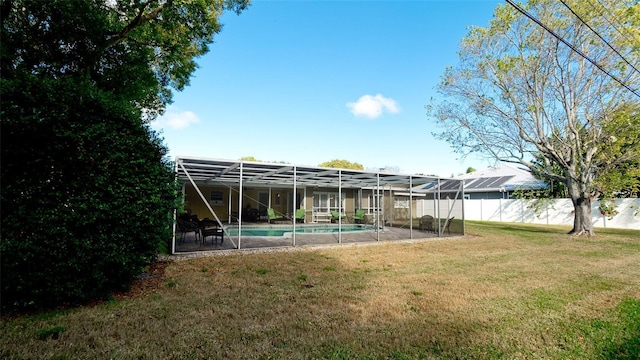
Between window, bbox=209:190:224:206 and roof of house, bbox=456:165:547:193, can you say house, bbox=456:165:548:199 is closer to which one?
roof of house, bbox=456:165:547:193

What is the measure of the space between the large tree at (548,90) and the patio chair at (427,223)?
4.54m

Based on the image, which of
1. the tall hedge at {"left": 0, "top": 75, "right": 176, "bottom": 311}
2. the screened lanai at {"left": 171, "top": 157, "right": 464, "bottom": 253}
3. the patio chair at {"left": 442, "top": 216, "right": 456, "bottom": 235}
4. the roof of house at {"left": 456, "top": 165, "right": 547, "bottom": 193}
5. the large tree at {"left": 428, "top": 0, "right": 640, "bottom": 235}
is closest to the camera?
the tall hedge at {"left": 0, "top": 75, "right": 176, "bottom": 311}

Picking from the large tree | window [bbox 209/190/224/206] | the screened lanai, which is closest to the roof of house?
the screened lanai

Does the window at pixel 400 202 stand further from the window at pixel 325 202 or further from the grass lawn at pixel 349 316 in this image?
the grass lawn at pixel 349 316

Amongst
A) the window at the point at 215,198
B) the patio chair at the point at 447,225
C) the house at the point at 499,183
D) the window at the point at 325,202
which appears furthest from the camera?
the house at the point at 499,183

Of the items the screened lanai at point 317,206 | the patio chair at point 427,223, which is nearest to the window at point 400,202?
the screened lanai at point 317,206

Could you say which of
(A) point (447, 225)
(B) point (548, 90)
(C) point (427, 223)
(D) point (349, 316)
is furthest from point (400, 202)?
(D) point (349, 316)

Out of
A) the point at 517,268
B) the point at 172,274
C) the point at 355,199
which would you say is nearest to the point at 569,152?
the point at 517,268

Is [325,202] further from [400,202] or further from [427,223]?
[427,223]

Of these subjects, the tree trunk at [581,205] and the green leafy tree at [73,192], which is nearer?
the green leafy tree at [73,192]

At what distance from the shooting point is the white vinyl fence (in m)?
18.5

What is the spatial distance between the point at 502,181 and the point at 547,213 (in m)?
7.01

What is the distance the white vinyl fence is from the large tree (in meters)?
7.16

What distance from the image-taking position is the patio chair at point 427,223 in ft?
49.7
